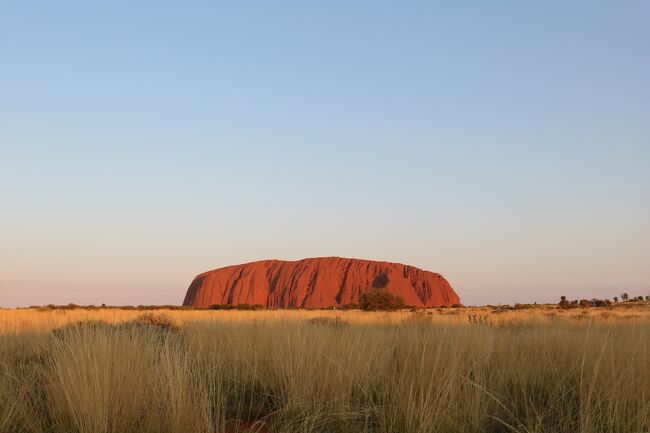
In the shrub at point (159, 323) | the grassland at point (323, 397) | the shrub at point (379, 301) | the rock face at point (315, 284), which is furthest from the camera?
the rock face at point (315, 284)

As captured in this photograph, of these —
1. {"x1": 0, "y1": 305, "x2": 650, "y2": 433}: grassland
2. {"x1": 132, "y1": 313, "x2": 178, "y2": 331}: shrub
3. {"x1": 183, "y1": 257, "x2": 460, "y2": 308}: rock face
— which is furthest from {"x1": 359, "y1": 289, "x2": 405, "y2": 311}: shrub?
{"x1": 183, "y1": 257, "x2": 460, "y2": 308}: rock face

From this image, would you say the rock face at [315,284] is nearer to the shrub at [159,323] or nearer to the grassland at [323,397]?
the shrub at [159,323]

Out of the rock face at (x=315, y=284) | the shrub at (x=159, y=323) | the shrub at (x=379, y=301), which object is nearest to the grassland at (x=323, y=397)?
the shrub at (x=159, y=323)

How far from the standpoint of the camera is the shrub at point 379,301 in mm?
41375

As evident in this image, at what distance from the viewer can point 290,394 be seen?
4535mm

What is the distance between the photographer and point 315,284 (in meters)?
81.6

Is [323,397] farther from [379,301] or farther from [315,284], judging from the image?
[315,284]

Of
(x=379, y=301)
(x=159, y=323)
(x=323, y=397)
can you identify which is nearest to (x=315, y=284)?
(x=379, y=301)

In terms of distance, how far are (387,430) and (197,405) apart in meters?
1.29

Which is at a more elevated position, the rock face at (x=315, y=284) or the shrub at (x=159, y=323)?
the rock face at (x=315, y=284)

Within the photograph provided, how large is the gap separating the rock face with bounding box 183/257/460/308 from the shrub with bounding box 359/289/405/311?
3646 centimetres

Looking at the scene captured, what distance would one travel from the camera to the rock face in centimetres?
8044

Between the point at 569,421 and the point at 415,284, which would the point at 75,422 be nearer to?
the point at 569,421

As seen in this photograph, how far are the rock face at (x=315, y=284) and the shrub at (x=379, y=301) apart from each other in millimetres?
36464
